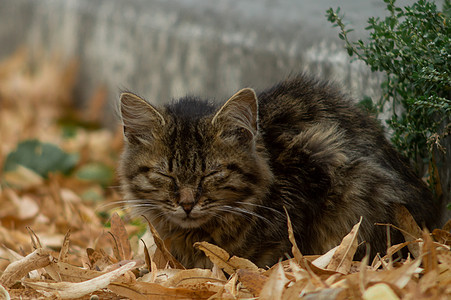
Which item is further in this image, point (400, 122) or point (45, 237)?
point (45, 237)

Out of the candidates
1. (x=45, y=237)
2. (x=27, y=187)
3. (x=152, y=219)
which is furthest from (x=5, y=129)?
(x=152, y=219)

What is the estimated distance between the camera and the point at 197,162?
302 cm

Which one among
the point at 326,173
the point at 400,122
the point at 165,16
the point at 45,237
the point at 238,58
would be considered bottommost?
the point at 45,237

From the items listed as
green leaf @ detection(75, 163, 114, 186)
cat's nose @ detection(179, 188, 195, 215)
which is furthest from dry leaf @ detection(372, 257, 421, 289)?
green leaf @ detection(75, 163, 114, 186)

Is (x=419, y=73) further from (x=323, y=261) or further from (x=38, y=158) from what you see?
(x=38, y=158)

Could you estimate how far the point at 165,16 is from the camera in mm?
5988

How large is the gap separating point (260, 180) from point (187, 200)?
39cm

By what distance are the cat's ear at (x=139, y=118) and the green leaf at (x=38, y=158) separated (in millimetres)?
2258

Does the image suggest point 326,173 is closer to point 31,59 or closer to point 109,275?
point 109,275

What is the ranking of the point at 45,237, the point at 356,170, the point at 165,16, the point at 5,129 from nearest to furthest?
the point at 356,170, the point at 45,237, the point at 165,16, the point at 5,129

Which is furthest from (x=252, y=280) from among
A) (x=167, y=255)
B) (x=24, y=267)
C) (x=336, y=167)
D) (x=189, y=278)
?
(x=24, y=267)

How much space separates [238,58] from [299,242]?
2.19 metres

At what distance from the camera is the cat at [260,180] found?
9.93 feet

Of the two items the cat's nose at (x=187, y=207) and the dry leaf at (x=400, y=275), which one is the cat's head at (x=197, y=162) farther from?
the dry leaf at (x=400, y=275)
